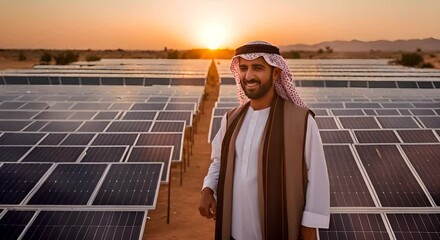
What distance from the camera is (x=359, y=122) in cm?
1363

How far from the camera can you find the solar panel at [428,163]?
26.1ft

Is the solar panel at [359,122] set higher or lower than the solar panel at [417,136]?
lower

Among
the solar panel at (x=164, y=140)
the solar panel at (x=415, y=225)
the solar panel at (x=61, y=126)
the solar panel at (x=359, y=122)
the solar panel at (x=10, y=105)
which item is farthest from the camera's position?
the solar panel at (x=10, y=105)

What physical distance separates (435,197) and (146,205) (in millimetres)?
4911

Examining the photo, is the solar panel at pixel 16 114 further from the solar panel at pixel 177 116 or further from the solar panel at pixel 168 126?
the solar panel at pixel 168 126

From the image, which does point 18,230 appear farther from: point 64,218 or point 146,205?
point 146,205

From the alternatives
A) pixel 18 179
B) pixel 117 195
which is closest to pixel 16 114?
pixel 18 179

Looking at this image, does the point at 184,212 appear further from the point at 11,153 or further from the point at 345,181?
the point at 345,181

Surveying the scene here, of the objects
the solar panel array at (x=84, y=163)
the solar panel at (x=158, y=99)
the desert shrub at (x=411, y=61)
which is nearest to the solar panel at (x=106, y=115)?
the solar panel array at (x=84, y=163)

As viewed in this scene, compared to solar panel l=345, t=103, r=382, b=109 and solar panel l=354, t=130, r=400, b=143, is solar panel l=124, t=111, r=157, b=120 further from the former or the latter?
solar panel l=345, t=103, r=382, b=109

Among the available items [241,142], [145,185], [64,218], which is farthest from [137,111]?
[241,142]

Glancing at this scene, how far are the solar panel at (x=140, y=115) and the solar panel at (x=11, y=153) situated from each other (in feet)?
15.5

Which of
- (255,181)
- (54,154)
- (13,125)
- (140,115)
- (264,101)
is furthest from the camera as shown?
(140,115)

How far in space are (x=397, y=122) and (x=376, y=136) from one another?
2601mm
